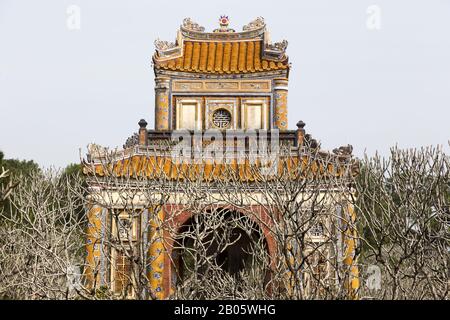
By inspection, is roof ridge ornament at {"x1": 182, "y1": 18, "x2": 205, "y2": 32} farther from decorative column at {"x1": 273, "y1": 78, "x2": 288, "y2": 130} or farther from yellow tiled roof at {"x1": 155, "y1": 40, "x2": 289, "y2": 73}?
decorative column at {"x1": 273, "y1": 78, "x2": 288, "y2": 130}

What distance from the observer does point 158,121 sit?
26.4 meters

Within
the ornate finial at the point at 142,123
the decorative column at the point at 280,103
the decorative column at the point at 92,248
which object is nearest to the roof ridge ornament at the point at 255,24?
the decorative column at the point at 280,103

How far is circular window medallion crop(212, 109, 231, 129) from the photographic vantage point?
26438 mm

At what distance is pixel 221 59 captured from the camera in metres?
27.8

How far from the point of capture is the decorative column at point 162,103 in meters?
26.3

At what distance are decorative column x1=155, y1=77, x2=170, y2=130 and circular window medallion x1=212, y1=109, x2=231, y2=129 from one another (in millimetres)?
1717

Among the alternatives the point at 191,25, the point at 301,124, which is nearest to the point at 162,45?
the point at 191,25

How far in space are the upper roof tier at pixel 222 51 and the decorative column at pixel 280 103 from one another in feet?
1.87

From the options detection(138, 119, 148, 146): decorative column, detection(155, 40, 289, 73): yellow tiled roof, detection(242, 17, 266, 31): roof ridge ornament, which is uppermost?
detection(242, 17, 266, 31): roof ridge ornament

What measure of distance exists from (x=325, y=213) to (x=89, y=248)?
33.1ft

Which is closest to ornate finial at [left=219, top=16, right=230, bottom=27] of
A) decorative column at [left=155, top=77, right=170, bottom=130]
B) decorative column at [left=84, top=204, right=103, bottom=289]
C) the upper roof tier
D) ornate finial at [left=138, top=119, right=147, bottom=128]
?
the upper roof tier

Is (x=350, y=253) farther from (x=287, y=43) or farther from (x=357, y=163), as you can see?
(x=287, y=43)
